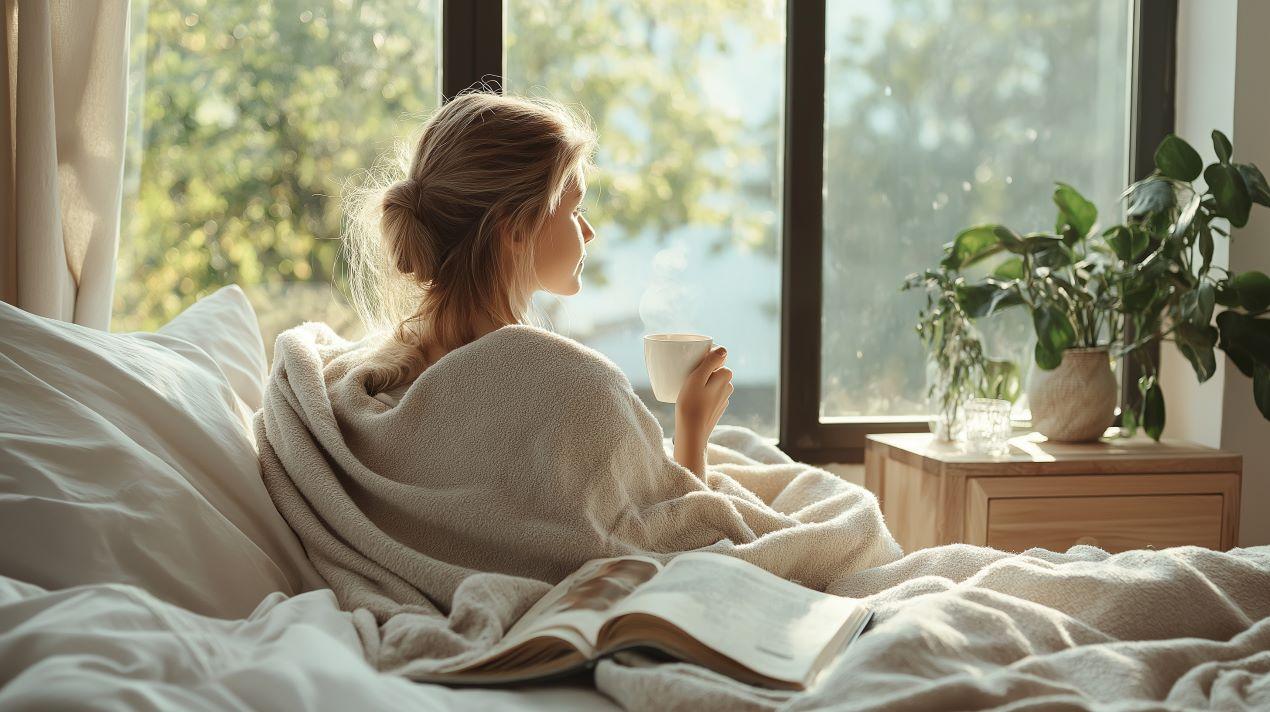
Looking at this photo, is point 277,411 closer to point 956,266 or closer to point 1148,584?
point 1148,584

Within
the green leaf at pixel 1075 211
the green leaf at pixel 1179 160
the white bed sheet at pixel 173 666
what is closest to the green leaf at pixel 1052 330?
the green leaf at pixel 1075 211

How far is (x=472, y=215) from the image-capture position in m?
1.49

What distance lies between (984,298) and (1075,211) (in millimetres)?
350

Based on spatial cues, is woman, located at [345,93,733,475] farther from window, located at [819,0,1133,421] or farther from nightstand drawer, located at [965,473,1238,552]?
window, located at [819,0,1133,421]

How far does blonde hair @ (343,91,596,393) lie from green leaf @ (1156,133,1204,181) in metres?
1.54

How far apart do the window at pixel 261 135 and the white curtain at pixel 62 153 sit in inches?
12.7

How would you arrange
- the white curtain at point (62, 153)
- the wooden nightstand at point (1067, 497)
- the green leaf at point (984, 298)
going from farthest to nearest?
the green leaf at point (984, 298)
the wooden nightstand at point (1067, 497)
the white curtain at point (62, 153)

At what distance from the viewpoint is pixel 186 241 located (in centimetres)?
238

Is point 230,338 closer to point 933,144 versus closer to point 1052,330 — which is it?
point 1052,330

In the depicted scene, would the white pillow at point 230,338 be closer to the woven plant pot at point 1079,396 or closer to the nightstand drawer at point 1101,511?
the nightstand drawer at point 1101,511

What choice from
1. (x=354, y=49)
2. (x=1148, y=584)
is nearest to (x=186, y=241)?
(x=354, y=49)

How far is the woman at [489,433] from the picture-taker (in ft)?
4.09

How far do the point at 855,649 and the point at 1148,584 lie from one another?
39cm

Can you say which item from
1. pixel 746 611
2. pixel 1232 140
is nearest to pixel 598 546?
pixel 746 611
